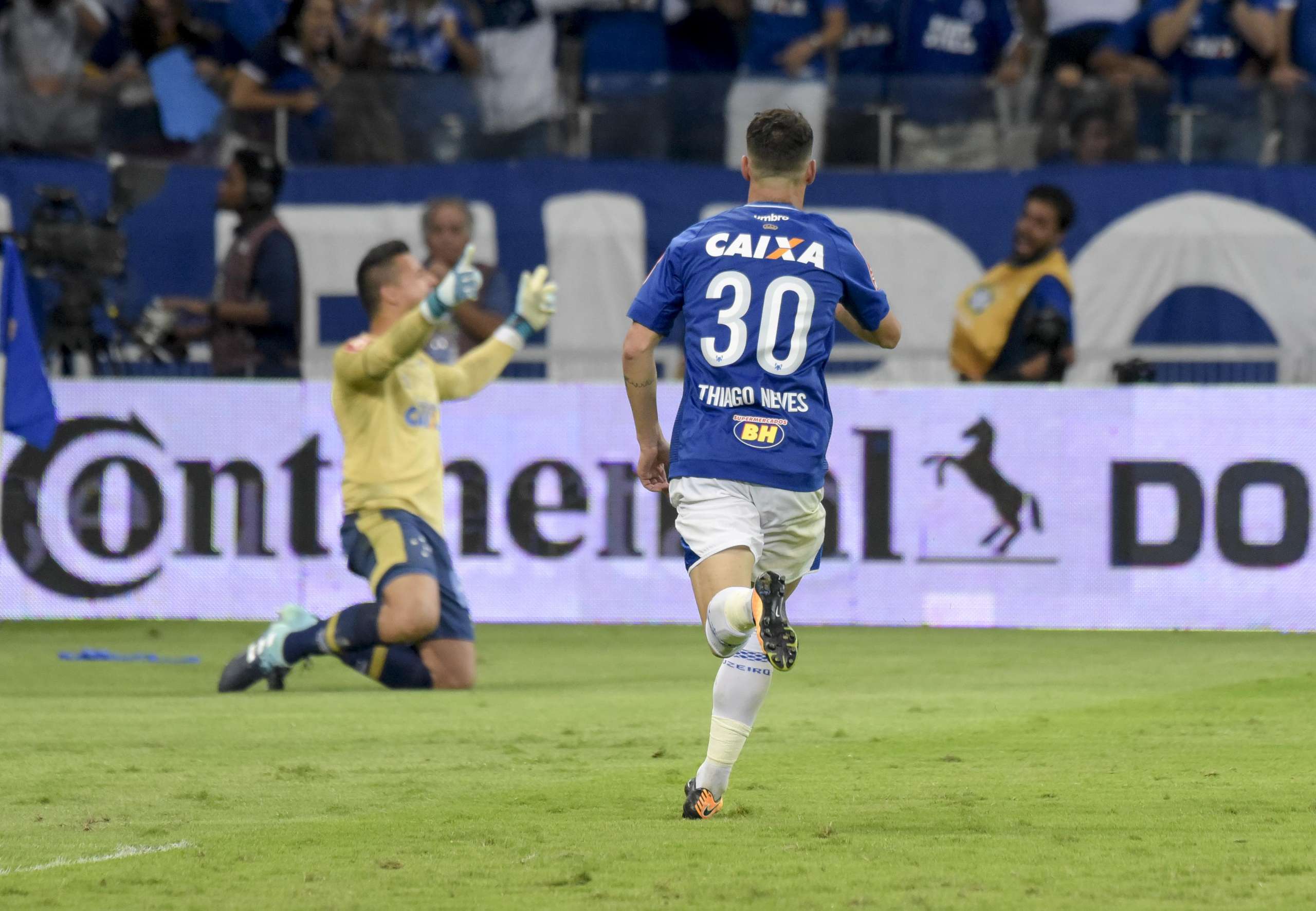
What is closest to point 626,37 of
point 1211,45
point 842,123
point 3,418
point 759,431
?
point 842,123

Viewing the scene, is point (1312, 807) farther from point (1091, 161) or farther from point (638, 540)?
point (1091, 161)

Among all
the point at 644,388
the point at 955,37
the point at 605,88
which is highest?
the point at 955,37

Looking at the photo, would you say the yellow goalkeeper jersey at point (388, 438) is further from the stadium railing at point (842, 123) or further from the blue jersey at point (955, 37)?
the blue jersey at point (955, 37)

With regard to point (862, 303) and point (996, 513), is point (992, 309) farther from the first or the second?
point (862, 303)

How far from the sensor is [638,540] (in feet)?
40.7

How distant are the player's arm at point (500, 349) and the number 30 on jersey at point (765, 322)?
402cm

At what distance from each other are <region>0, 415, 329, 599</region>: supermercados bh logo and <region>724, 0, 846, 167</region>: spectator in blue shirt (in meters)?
4.67

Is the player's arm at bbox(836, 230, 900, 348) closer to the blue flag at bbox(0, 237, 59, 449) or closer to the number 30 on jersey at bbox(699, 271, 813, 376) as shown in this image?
the number 30 on jersey at bbox(699, 271, 813, 376)

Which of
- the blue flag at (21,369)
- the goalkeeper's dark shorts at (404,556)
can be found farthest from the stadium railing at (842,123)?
the goalkeeper's dark shorts at (404,556)

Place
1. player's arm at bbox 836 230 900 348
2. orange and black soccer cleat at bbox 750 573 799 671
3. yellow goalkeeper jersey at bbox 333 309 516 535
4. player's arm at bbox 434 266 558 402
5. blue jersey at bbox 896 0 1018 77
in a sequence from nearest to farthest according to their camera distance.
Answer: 1. orange and black soccer cleat at bbox 750 573 799 671
2. player's arm at bbox 836 230 900 348
3. yellow goalkeeper jersey at bbox 333 309 516 535
4. player's arm at bbox 434 266 558 402
5. blue jersey at bbox 896 0 1018 77

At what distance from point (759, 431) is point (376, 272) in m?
4.28

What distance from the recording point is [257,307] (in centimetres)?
1341

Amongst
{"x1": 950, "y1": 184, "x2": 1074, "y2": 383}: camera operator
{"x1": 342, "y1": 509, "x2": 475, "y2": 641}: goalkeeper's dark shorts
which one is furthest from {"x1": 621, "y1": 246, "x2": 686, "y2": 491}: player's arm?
{"x1": 950, "y1": 184, "x2": 1074, "y2": 383}: camera operator

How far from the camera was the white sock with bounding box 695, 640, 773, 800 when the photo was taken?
216 inches
